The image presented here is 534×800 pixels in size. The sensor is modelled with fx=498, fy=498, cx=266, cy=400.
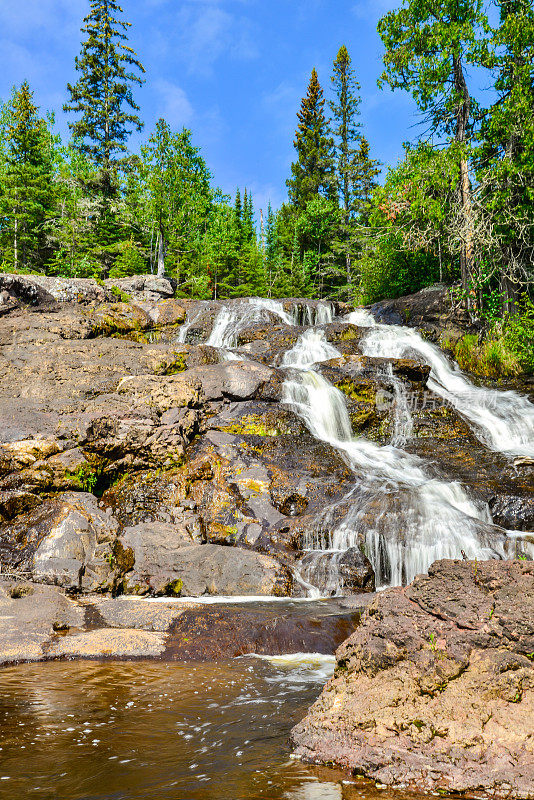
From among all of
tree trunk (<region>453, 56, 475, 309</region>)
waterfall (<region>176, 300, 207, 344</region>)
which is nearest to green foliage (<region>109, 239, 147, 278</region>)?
waterfall (<region>176, 300, 207, 344</region>)

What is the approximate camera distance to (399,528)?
7.92 metres

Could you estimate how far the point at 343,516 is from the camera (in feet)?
27.5

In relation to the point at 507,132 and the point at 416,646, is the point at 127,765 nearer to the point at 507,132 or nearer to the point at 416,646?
the point at 416,646

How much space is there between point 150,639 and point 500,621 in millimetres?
3496

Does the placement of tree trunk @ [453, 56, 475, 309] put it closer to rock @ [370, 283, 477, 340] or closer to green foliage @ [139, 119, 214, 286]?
rock @ [370, 283, 477, 340]

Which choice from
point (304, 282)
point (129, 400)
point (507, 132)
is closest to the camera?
point (129, 400)

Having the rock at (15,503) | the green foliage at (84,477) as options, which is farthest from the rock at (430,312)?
the rock at (15,503)

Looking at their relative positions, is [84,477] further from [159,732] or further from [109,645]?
[159,732]

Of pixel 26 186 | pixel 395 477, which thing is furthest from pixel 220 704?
pixel 26 186

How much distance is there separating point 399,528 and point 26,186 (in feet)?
101

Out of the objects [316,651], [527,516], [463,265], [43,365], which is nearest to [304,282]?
[463,265]

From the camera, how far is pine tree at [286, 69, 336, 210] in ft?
147

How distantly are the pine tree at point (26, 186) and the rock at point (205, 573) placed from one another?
2606cm

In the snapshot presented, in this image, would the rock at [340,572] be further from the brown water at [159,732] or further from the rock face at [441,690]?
the rock face at [441,690]
